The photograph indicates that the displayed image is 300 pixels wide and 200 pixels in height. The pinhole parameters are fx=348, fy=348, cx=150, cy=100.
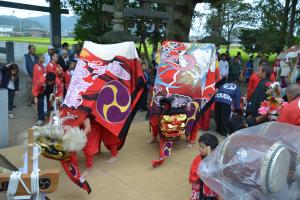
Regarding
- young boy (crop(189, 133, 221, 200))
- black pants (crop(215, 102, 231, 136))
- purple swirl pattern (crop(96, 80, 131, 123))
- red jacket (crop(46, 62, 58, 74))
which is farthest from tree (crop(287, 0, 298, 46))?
young boy (crop(189, 133, 221, 200))

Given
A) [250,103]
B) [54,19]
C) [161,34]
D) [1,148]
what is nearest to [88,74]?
[1,148]

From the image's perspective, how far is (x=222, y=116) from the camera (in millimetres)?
6922

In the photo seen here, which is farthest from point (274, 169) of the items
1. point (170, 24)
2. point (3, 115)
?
point (170, 24)

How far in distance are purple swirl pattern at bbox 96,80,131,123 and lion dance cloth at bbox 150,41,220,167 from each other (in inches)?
22.1

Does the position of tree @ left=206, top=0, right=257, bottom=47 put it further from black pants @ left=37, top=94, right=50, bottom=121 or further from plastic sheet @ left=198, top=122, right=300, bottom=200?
plastic sheet @ left=198, top=122, right=300, bottom=200

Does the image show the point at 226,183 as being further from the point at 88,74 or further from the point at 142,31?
the point at 142,31

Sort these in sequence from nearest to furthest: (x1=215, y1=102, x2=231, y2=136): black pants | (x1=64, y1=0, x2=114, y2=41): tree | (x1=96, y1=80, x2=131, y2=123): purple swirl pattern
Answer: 1. (x1=96, y1=80, x2=131, y2=123): purple swirl pattern
2. (x1=215, y1=102, x2=231, y2=136): black pants
3. (x1=64, y1=0, x2=114, y2=41): tree

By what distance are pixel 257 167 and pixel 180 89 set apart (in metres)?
3.45

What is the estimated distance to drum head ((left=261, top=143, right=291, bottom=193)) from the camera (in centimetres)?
227

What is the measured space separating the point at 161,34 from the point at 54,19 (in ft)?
19.8

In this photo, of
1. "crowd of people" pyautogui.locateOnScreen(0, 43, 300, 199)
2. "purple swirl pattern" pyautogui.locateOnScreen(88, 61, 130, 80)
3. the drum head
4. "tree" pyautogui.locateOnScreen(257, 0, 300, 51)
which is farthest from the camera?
"tree" pyautogui.locateOnScreen(257, 0, 300, 51)

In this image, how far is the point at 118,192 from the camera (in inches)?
171

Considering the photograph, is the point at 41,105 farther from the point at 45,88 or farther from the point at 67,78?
the point at 67,78

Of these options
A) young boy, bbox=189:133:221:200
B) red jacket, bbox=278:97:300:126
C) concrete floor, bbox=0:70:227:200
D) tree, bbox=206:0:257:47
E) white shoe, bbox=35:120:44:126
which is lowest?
concrete floor, bbox=0:70:227:200
